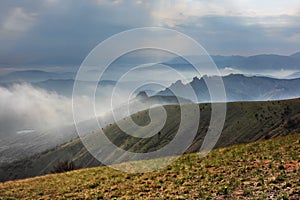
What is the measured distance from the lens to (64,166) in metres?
57.2

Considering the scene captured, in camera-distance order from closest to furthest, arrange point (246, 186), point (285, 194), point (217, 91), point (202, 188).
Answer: point (285, 194) < point (246, 186) < point (202, 188) < point (217, 91)

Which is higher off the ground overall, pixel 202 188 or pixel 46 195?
pixel 46 195

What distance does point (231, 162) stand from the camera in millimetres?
29562

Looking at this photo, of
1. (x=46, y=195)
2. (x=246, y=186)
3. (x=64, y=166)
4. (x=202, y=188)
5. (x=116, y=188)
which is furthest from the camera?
(x=64, y=166)

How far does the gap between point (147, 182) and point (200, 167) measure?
198 inches

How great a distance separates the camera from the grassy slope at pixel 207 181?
820 inches

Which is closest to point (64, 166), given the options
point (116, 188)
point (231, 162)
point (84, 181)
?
point (84, 181)

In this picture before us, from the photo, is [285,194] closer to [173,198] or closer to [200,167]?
[173,198]

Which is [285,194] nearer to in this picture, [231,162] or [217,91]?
[231,162]

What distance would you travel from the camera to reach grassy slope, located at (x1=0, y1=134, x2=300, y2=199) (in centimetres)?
2083

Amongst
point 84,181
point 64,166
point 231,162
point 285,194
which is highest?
point 64,166

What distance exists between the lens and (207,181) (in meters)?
24.5

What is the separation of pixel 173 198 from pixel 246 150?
14.8 metres

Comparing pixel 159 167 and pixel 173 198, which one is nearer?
pixel 173 198
